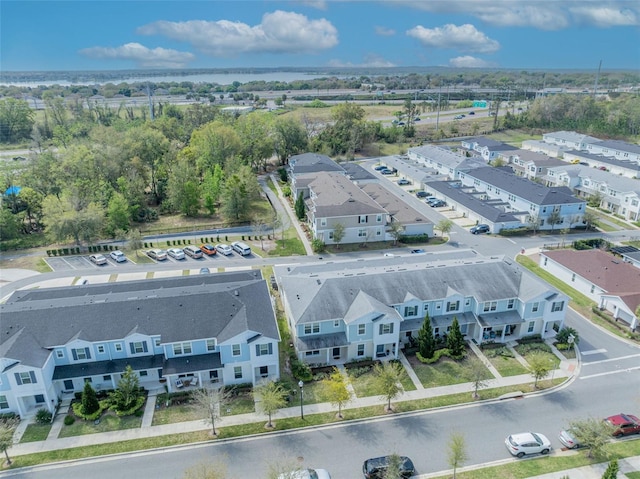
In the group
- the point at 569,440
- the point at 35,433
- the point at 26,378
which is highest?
the point at 26,378

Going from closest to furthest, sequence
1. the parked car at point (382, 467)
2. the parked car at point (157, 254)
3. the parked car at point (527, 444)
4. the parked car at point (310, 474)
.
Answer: the parked car at point (310, 474) < the parked car at point (382, 467) < the parked car at point (527, 444) < the parked car at point (157, 254)

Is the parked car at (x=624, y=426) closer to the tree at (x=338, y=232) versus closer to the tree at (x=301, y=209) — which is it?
the tree at (x=338, y=232)

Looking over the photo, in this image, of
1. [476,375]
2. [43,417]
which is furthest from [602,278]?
[43,417]

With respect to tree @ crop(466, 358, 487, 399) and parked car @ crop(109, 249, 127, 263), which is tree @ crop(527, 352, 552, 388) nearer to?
tree @ crop(466, 358, 487, 399)

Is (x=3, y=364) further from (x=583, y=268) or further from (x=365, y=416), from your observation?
(x=583, y=268)

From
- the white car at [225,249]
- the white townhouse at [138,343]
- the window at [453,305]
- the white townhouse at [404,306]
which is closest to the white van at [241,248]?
the white car at [225,249]

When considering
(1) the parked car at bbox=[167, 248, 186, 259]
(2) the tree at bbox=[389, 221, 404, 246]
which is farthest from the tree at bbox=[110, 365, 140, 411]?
(2) the tree at bbox=[389, 221, 404, 246]

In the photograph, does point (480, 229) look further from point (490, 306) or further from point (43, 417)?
point (43, 417)
